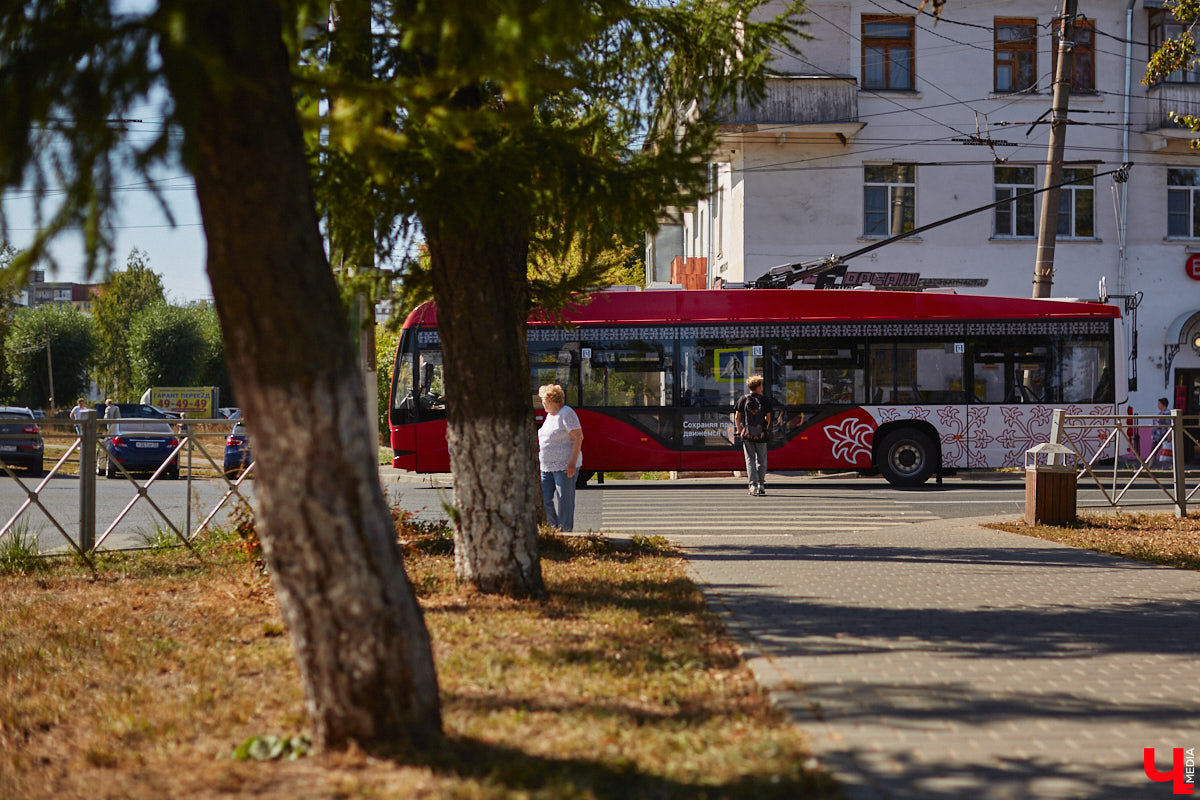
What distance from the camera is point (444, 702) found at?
5.30 metres

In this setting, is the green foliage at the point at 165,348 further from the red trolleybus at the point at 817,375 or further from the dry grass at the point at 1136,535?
the dry grass at the point at 1136,535

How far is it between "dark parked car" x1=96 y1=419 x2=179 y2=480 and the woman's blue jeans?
3890 mm

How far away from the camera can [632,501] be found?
1830 cm

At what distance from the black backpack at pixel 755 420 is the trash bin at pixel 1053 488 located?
16.9 feet

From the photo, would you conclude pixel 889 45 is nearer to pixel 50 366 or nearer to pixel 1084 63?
pixel 1084 63

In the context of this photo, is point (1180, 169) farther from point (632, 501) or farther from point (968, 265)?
point (632, 501)

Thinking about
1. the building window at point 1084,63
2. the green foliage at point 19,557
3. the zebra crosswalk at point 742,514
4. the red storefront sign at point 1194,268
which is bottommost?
the zebra crosswalk at point 742,514

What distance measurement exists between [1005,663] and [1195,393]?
84.3 feet

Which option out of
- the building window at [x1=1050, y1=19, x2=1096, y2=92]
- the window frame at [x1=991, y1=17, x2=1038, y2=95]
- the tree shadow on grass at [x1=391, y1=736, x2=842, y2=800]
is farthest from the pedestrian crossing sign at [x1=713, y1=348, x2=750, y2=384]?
the tree shadow on grass at [x1=391, y1=736, x2=842, y2=800]

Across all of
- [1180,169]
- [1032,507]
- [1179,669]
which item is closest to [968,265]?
[1180,169]

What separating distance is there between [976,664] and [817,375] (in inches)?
587

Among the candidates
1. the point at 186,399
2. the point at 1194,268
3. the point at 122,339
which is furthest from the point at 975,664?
the point at 122,339

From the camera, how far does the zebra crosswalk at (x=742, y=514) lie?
13898 mm

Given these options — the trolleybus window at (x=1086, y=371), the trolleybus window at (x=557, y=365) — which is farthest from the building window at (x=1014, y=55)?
the trolleybus window at (x=557, y=365)
